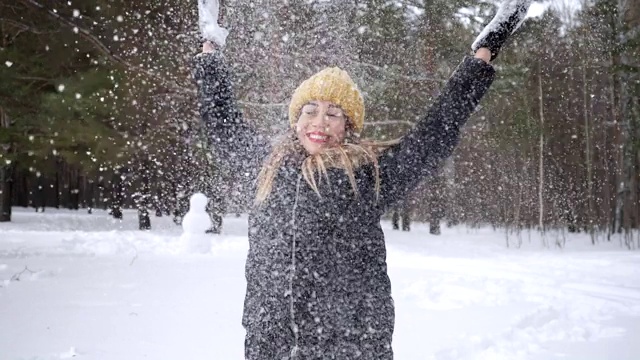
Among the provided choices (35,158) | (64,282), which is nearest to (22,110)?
(35,158)

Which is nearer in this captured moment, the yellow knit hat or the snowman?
the yellow knit hat

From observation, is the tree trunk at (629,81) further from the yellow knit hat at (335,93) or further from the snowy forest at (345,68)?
the yellow knit hat at (335,93)

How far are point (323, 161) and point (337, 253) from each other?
32cm

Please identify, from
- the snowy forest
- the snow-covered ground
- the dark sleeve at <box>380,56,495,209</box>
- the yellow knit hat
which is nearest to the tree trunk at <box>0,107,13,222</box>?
the snowy forest

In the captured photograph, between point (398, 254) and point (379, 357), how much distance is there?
901cm

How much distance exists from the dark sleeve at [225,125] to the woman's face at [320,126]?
0.16 meters

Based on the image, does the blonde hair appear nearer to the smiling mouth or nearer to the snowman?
the smiling mouth

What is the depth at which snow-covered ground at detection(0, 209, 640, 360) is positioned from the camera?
396 cm

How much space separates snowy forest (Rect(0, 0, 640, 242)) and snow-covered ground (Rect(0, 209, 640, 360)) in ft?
5.02

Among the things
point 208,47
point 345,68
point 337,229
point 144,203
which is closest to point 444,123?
point 337,229

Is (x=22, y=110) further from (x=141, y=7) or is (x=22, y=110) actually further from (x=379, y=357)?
(x=379, y=357)

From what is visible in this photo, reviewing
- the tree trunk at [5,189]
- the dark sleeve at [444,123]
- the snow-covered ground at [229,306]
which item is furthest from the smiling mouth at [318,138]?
the tree trunk at [5,189]

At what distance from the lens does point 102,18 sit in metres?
10.4

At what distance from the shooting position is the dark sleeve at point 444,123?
1.69 metres
